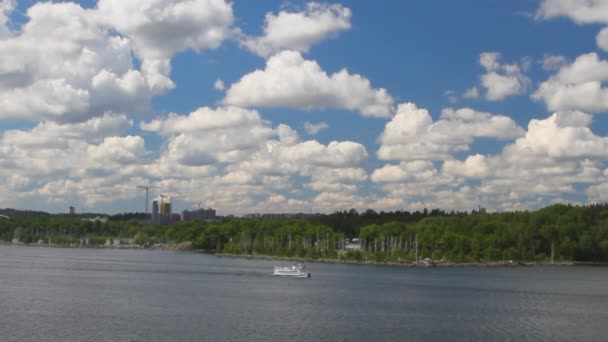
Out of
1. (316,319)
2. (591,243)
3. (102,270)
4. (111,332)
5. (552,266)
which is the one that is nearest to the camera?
(111,332)

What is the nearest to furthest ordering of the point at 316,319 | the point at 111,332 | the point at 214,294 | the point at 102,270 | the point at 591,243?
the point at 111,332 → the point at 316,319 → the point at 214,294 → the point at 102,270 → the point at 591,243

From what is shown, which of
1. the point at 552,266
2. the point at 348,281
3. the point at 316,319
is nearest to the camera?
the point at 316,319

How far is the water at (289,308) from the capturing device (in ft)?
188

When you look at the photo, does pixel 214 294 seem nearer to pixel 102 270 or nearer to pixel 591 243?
pixel 102 270

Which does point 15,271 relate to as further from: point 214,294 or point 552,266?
point 552,266

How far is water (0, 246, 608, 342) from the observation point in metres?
57.2

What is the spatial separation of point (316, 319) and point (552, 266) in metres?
113

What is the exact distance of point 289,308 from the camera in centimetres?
7350

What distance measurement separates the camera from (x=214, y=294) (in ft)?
283

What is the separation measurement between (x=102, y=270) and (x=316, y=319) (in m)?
70.4

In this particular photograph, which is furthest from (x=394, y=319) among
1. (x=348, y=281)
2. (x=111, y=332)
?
(x=348, y=281)

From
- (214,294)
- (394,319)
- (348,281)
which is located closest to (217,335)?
(394,319)

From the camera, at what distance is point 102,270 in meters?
127

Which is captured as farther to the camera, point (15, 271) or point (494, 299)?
point (15, 271)
